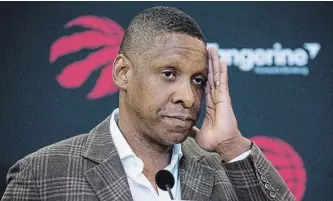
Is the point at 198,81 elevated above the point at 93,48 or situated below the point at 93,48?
below

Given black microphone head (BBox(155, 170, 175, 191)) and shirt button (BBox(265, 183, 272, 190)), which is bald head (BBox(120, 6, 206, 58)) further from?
shirt button (BBox(265, 183, 272, 190))

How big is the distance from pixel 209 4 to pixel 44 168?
2.21 metres

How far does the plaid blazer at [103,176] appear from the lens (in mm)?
1774

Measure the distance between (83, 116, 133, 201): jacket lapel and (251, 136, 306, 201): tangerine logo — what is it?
6.21ft

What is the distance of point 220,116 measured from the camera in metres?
1.99

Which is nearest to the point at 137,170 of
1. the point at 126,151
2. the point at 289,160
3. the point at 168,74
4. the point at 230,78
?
the point at 126,151

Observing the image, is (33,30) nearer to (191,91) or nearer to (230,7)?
(230,7)

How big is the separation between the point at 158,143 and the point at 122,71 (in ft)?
0.93

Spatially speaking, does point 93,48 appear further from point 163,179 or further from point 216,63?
point 163,179

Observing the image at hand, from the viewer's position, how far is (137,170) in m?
1.89

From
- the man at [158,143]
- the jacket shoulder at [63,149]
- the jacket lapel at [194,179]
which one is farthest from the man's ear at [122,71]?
the jacket lapel at [194,179]

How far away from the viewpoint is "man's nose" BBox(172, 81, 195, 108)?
5.99 ft

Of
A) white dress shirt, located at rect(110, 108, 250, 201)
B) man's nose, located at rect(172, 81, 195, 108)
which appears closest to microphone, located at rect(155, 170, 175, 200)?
white dress shirt, located at rect(110, 108, 250, 201)

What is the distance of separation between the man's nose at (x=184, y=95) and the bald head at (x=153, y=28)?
7.3 inches
